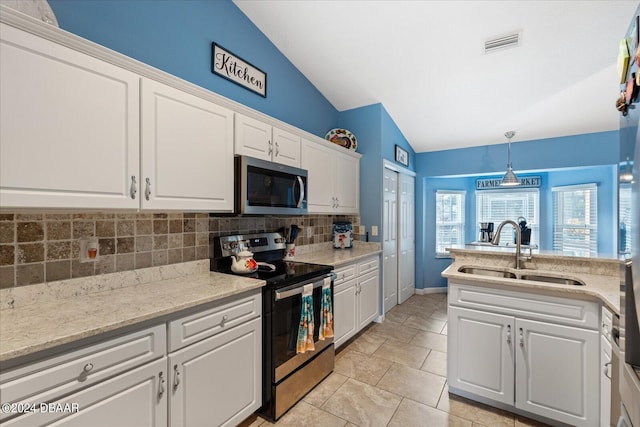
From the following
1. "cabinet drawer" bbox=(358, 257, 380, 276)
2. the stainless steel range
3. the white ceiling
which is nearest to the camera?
the stainless steel range

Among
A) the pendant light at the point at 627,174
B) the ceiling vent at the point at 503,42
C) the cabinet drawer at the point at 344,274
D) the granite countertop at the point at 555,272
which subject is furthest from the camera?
the cabinet drawer at the point at 344,274

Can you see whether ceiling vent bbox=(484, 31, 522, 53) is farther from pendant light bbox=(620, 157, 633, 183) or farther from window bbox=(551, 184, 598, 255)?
window bbox=(551, 184, 598, 255)

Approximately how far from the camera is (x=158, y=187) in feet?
5.35

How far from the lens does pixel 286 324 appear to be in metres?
1.99

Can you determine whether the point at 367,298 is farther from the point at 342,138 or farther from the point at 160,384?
the point at 160,384

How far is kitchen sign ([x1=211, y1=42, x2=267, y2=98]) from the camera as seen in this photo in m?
2.37

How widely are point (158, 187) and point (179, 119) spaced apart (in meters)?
0.44

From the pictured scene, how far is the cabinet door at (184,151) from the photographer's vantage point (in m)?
1.59

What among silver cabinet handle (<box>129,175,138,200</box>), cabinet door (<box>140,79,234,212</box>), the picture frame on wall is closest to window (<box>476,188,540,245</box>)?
the picture frame on wall

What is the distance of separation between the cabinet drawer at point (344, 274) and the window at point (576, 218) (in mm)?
3902

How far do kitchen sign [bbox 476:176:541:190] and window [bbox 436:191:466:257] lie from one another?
1.25ft

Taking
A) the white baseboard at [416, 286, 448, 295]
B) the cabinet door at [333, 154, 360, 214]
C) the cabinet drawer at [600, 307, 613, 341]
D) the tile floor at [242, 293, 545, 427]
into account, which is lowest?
the tile floor at [242, 293, 545, 427]

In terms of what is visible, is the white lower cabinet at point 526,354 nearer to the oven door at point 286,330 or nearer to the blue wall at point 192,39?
the oven door at point 286,330

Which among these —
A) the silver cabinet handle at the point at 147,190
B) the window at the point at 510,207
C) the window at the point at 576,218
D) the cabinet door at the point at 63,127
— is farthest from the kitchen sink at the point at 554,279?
the window at the point at 510,207
